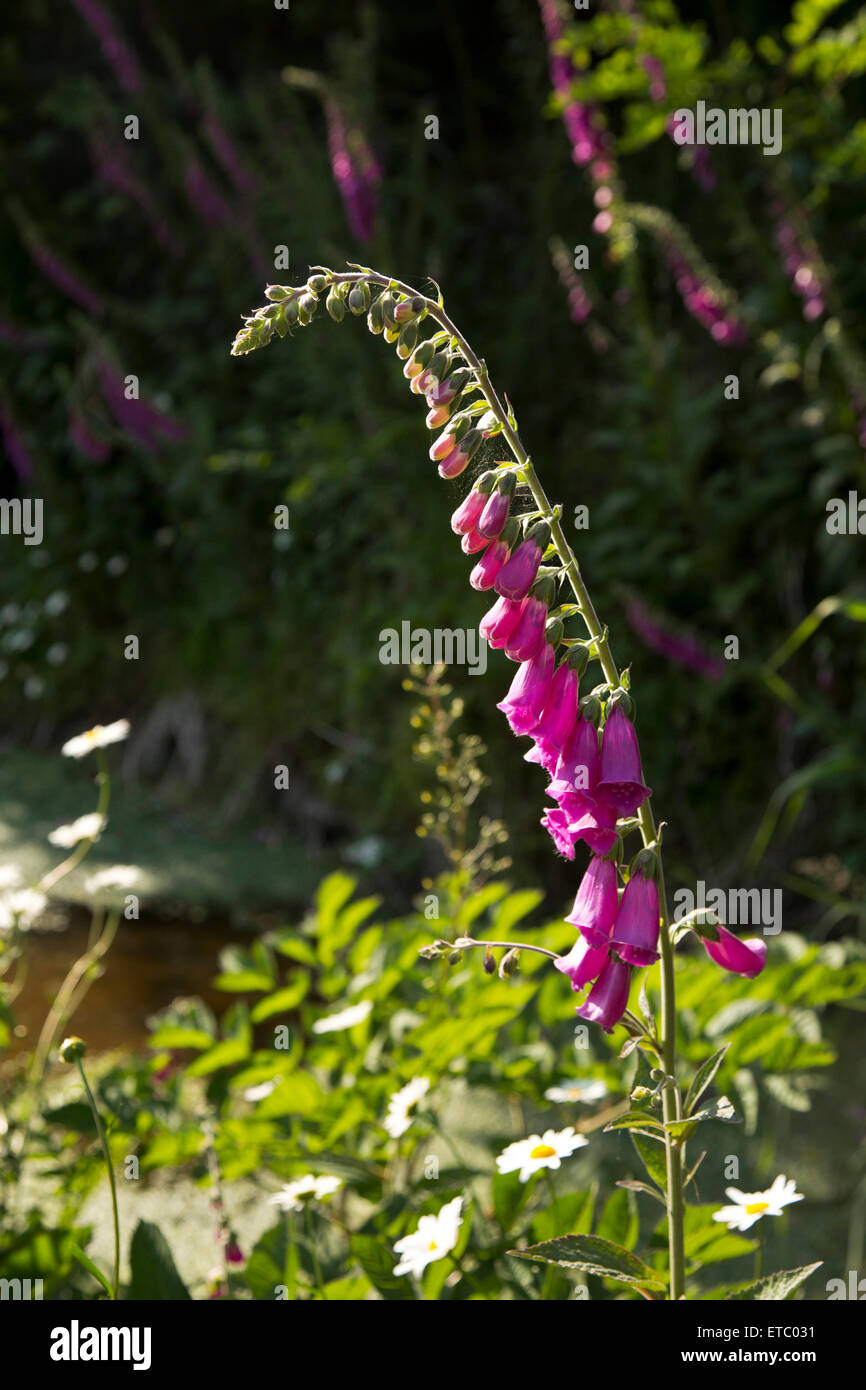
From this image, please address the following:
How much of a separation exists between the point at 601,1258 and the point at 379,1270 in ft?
0.62

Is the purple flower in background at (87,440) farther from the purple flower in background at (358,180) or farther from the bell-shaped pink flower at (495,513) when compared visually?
the bell-shaped pink flower at (495,513)

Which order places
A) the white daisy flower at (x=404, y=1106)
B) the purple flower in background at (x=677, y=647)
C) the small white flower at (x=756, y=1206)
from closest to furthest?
the small white flower at (x=756, y=1206) < the white daisy flower at (x=404, y=1106) < the purple flower in background at (x=677, y=647)

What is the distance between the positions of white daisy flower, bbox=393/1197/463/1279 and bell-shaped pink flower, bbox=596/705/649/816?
303mm

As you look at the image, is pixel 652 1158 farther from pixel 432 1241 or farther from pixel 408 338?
pixel 408 338

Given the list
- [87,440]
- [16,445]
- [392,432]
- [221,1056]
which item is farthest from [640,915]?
[16,445]

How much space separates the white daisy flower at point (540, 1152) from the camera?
2.47 feet

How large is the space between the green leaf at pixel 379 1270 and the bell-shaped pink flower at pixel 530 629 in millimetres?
401

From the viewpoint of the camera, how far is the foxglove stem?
0.58m

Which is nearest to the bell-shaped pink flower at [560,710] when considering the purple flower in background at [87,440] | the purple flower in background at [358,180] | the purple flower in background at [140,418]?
the purple flower in background at [358,180]

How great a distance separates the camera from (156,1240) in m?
0.80

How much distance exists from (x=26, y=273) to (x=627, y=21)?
8.64ft

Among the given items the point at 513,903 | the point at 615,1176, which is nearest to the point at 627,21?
the point at 513,903

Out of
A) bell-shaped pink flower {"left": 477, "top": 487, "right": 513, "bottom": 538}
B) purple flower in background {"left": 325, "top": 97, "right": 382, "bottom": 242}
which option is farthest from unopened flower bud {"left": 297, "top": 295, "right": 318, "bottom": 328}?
purple flower in background {"left": 325, "top": 97, "right": 382, "bottom": 242}
